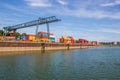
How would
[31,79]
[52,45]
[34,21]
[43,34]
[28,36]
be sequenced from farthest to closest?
[43,34]
[28,36]
[52,45]
[34,21]
[31,79]

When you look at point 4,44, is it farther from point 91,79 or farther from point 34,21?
point 91,79

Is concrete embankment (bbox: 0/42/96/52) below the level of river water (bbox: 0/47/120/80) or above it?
above

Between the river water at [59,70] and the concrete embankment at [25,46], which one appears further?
the concrete embankment at [25,46]

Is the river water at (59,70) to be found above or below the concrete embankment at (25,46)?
below

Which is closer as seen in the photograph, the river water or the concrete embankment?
the river water

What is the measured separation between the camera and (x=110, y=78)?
1102 inches

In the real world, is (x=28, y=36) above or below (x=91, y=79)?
above

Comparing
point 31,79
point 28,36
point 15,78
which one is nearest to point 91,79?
point 31,79

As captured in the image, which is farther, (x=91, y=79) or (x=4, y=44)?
(x=4, y=44)

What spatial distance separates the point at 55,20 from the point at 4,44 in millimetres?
28044

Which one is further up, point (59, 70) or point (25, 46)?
point (25, 46)

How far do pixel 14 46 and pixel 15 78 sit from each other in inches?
2478

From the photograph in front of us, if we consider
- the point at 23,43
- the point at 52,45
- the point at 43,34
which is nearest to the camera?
the point at 23,43

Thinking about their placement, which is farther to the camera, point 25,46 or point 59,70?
point 25,46
